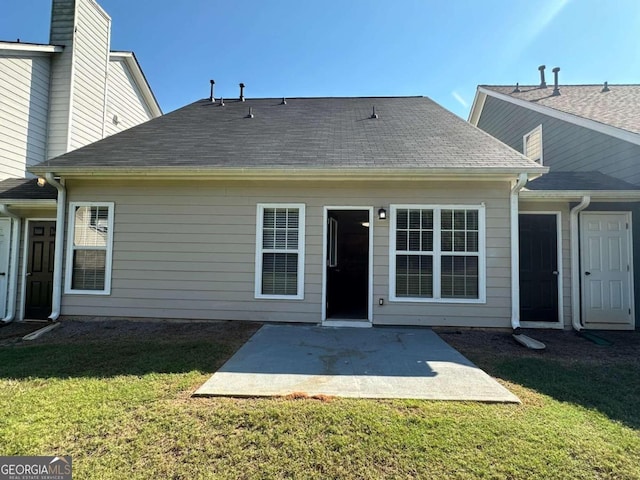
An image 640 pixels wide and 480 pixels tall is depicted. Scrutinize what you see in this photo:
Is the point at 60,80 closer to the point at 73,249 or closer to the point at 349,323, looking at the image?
the point at 73,249

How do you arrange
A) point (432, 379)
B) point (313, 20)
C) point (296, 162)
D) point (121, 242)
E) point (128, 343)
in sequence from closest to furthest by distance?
point (432, 379) < point (128, 343) < point (296, 162) < point (121, 242) < point (313, 20)

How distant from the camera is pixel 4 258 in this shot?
248 inches

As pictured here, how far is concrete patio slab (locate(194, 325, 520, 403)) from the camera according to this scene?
3.12 meters

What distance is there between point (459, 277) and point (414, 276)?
0.76m

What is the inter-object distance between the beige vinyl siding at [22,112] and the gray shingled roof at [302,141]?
2707 mm

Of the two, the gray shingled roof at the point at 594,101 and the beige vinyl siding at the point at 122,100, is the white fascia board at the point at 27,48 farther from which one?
the gray shingled roof at the point at 594,101

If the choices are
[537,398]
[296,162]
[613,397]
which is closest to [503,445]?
[537,398]

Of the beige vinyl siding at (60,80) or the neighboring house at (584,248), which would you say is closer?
the neighboring house at (584,248)

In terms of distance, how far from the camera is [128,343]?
470cm

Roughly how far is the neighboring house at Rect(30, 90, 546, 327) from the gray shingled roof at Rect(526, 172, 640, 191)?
1.03 meters

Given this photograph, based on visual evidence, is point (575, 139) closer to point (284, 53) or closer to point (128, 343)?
point (284, 53)

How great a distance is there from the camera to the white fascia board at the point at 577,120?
Answer: 601 centimetres

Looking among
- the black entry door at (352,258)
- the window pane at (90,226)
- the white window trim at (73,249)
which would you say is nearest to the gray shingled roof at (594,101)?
the black entry door at (352,258)

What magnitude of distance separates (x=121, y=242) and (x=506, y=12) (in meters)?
8.98
